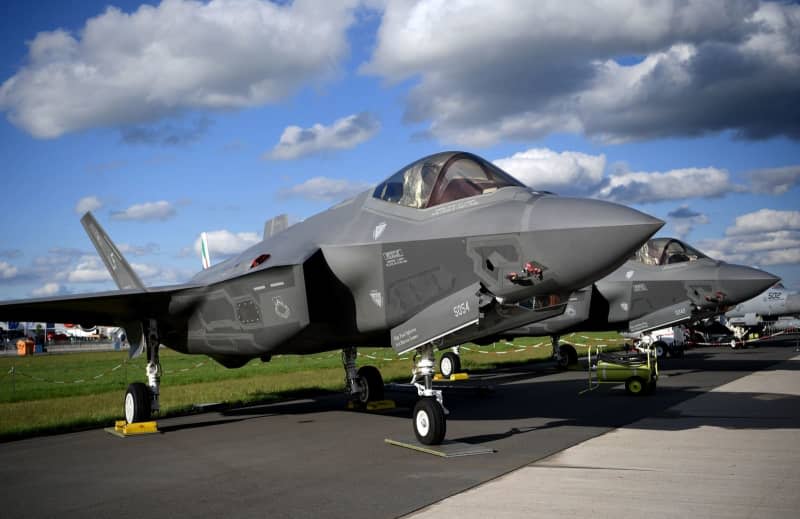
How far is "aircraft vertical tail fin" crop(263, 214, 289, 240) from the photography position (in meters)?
13.6

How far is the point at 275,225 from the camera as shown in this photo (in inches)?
546

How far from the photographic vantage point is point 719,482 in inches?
233

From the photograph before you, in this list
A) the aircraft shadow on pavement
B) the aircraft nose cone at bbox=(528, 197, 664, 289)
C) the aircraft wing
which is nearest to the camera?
the aircraft nose cone at bbox=(528, 197, 664, 289)

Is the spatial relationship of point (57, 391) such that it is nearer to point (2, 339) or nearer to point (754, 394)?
point (754, 394)

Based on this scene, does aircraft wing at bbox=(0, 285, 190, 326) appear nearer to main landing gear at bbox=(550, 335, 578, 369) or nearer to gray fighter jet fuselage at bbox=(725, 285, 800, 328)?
main landing gear at bbox=(550, 335, 578, 369)

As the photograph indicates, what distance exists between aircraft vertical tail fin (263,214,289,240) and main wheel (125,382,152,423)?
13.8 feet

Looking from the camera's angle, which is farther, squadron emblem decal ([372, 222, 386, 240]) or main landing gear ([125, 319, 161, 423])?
main landing gear ([125, 319, 161, 423])

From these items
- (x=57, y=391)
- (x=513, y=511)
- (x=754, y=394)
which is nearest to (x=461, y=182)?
(x=513, y=511)

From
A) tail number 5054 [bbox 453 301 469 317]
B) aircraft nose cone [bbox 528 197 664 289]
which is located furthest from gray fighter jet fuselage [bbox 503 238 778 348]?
aircraft nose cone [bbox 528 197 664 289]

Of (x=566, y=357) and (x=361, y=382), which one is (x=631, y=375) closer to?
(x=361, y=382)

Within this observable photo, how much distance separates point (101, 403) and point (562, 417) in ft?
35.2

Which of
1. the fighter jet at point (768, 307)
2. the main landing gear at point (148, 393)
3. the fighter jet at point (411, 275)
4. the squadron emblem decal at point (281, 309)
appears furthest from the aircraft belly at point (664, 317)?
the fighter jet at point (768, 307)

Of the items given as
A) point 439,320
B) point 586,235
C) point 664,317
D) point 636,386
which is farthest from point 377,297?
point 664,317

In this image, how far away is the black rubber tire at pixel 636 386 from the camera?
43.8 ft
